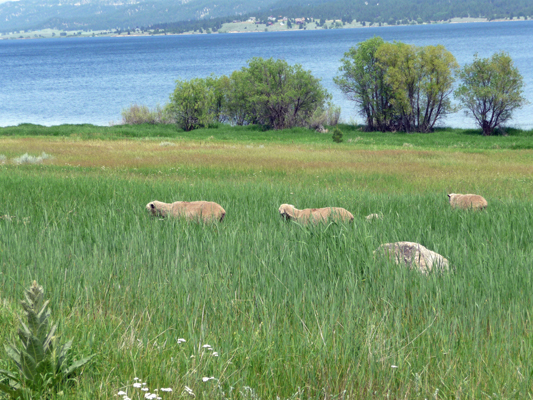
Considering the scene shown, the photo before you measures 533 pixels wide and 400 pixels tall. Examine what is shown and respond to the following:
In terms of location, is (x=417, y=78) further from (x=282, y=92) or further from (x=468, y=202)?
(x=468, y=202)

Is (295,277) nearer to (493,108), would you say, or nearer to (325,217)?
(325,217)

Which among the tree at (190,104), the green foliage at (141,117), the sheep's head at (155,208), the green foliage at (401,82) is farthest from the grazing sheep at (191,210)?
the green foliage at (141,117)

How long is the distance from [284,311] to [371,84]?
2048 inches

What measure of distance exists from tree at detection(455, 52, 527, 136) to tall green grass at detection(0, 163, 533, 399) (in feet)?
144

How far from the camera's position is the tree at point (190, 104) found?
2136 inches

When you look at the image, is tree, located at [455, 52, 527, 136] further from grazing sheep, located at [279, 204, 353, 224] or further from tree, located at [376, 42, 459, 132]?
grazing sheep, located at [279, 204, 353, 224]

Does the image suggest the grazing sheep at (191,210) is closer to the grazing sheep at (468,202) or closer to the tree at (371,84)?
the grazing sheep at (468,202)

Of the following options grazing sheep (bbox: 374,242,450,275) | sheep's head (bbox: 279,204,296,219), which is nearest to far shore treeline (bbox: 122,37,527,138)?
sheep's head (bbox: 279,204,296,219)

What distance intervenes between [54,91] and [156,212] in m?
107

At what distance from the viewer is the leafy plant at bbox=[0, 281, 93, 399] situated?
219 centimetres

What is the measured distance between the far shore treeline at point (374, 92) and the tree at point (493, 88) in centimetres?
9

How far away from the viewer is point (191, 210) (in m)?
6.61

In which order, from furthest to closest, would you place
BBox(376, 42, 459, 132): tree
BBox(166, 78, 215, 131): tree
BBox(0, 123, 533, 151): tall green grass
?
BBox(166, 78, 215, 131): tree
BBox(376, 42, 459, 132): tree
BBox(0, 123, 533, 151): tall green grass

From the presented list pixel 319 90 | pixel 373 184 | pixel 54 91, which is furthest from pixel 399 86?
pixel 54 91
